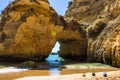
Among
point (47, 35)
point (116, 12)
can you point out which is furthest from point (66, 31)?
point (116, 12)

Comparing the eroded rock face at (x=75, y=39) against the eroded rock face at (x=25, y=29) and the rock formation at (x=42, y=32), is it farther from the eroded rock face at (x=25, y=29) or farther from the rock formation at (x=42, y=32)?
the eroded rock face at (x=25, y=29)

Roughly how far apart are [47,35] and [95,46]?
21.1ft

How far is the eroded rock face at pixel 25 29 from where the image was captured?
31594mm

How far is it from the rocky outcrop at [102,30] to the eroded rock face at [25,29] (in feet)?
20.3

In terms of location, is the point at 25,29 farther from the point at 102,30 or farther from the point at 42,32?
the point at 102,30

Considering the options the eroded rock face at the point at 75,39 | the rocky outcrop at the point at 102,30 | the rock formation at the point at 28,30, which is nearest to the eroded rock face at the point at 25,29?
the rock formation at the point at 28,30

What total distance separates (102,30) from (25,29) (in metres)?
10.4

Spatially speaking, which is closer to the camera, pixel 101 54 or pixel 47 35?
pixel 101 54

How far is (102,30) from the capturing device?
1372 inches

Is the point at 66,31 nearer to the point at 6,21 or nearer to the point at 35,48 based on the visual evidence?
the point at 35,48

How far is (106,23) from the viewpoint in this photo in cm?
3516

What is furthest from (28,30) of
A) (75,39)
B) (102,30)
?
(102,30)

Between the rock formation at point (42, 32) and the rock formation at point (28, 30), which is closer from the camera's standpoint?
the rock formation at point (42, 32)

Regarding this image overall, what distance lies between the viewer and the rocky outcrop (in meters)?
28.0
